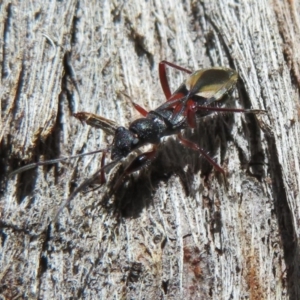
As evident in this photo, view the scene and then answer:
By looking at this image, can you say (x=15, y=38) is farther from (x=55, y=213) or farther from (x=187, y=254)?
(x=187, y=254)

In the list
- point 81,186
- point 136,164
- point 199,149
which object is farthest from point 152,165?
point 81,186

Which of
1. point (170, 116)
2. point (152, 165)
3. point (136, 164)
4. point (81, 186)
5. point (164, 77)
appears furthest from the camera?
point (164, 77)

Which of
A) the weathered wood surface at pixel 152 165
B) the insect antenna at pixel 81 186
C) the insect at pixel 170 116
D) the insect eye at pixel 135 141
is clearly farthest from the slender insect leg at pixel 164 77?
the insect antenna at pixel 81 186

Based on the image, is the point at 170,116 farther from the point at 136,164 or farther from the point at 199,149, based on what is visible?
the point at 136,164

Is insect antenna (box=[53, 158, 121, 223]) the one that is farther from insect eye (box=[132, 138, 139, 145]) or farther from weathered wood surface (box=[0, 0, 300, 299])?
insect eye (box=[132, 138, 139, 145])

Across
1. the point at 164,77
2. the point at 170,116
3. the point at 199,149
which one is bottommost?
the point at 199,149

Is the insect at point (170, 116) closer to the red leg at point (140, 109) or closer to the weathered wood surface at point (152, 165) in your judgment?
the red leg at point (140, 109)

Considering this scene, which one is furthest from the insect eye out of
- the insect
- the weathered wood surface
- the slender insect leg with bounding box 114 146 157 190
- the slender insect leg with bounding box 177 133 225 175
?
the slender insect leg with bounding box 177 133 225 175

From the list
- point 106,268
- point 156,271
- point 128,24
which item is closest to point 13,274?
point 106,268
